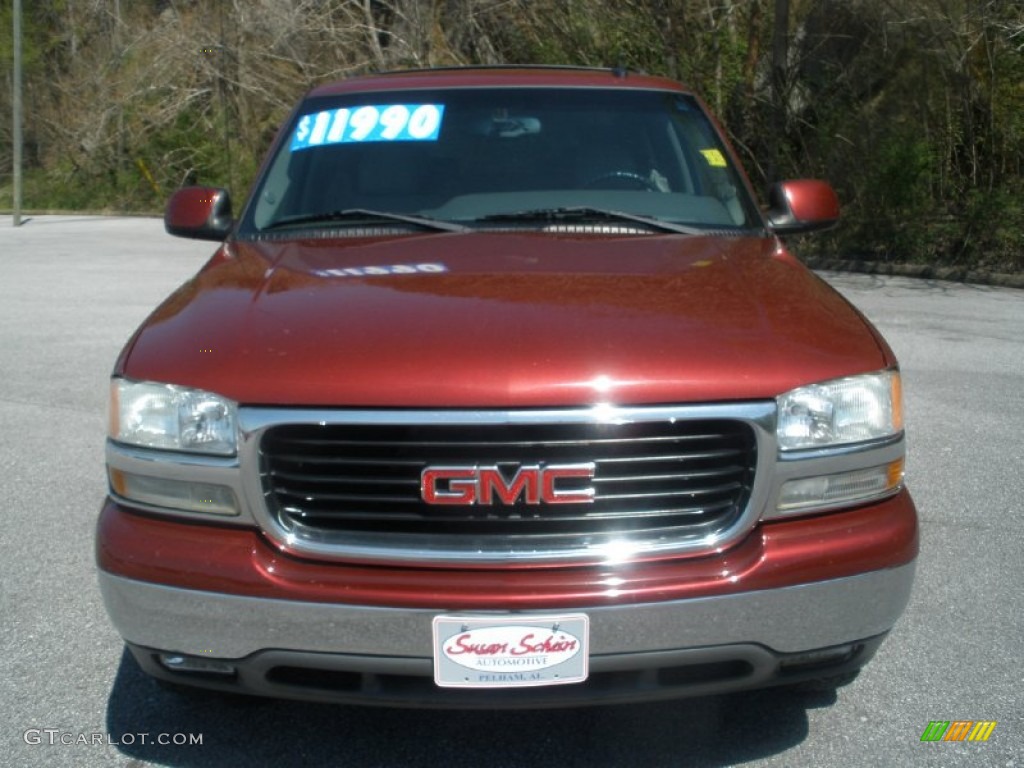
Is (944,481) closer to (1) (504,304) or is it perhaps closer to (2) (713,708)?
(2) (713,708)

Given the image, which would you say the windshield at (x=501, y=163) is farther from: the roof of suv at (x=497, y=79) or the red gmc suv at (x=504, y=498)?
the red gmc suv at (x=504, y=498)

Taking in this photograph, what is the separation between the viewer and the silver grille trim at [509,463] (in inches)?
96.3

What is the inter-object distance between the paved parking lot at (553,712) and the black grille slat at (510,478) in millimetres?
710

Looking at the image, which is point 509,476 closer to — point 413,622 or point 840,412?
point 413,622

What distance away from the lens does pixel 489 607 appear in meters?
2.40

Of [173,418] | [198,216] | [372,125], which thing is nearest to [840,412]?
[173,418]

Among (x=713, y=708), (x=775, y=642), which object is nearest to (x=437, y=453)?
(x=775, y=642)

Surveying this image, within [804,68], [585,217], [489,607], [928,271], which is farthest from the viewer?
[804,68]

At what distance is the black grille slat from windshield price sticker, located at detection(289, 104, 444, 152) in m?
1.76

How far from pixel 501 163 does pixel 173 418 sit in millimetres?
1700

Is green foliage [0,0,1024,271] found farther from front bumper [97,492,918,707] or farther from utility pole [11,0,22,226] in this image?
front bumper [97,492,918,707]

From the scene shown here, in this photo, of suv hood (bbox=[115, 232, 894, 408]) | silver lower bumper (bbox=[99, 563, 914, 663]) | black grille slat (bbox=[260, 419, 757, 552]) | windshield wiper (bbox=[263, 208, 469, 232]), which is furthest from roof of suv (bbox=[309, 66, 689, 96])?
silver lower bumper (bbox=[99, 563, 914, 663])

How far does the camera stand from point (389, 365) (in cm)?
248

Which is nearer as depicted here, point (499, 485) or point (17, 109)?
point (499, 485)
